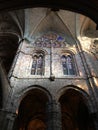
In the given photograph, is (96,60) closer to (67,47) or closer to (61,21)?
(67,47)

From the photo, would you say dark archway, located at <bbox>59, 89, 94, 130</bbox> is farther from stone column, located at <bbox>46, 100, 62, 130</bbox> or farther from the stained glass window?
the stained glass window

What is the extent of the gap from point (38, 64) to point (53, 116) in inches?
192

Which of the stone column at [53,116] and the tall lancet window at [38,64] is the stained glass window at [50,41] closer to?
the tall lancet window at [38,64]

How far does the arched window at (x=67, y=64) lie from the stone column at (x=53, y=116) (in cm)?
322

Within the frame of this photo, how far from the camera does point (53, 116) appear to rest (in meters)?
7.98

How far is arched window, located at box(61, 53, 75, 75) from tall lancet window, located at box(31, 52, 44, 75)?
1669 mm

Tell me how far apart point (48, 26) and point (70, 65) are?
570 centimetres

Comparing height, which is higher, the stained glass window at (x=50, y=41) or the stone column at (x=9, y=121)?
the stained glass window at (x=50, y=41)

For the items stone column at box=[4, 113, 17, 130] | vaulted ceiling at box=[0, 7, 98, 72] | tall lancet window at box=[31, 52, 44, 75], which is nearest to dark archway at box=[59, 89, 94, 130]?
tall lancet window at box=[31, 52, 44, 75]

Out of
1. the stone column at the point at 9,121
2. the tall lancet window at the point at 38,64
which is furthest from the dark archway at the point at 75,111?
the stone column at the point at 9,121

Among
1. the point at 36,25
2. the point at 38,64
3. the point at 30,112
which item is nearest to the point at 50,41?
the point at 36,25

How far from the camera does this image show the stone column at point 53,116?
7.67 metres

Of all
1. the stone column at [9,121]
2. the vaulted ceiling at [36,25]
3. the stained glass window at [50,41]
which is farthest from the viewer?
the vaulted ceiling at [36,25]

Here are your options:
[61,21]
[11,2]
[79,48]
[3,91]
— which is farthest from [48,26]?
[11,2]
